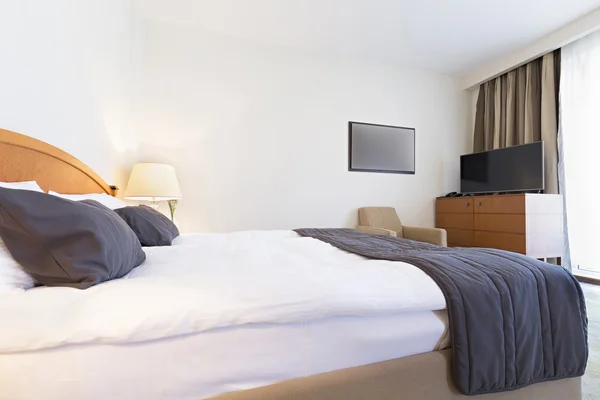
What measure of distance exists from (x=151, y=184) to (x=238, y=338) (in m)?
2.17

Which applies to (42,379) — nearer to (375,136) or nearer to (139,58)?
(139,58)

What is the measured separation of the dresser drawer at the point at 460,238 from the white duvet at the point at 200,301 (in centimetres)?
Result: 317

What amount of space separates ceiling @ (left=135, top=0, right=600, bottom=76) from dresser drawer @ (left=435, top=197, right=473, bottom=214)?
183 cm

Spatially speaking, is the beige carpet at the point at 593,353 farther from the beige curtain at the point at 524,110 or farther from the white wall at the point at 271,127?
the white wall at the point at 271,127

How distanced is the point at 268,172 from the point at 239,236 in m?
1.44

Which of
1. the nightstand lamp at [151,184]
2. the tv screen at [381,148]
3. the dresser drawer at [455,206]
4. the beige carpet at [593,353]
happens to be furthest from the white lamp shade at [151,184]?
the dresser drawer at [455,206]

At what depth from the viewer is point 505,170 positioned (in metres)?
3.58

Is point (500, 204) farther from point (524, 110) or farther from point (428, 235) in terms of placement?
point (524, 110)

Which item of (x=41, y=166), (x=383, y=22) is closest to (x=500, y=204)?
(x=383, y=22)

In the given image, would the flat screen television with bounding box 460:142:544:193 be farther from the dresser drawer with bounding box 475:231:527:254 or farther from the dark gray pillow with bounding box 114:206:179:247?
the dark gray pillow with bounding box 114:206:179:247

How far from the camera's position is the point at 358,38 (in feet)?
10.9

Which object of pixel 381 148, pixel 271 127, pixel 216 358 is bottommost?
pixel 216 358

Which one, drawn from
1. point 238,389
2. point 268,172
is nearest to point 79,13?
point 268,172

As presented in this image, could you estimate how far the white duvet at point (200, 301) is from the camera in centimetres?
66
